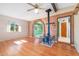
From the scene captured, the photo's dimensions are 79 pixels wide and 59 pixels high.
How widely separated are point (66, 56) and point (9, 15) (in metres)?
1.40

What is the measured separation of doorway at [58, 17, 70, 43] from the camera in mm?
1672

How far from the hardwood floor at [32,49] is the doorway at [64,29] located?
131 mm

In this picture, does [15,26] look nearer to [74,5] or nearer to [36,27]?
[36,27]

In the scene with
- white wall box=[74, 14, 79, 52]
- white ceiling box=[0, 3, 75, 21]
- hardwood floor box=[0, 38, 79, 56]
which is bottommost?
hardwood floor box=[0, 38, 79, 56]

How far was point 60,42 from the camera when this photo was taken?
1.74m

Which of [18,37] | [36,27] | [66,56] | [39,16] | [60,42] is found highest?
[39,16]

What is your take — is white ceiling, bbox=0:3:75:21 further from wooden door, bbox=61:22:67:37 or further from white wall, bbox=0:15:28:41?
wooden door, bbox=61:22:67:37

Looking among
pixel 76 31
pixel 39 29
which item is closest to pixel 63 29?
pixel 76 31

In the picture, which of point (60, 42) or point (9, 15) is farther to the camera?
point (60, 42)

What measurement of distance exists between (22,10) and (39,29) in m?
0.54

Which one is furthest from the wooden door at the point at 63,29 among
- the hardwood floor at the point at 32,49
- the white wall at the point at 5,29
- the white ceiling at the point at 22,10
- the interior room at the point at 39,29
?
the white wall at the point at 5,29

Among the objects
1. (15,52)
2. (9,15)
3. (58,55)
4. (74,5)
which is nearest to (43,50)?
(58,55)

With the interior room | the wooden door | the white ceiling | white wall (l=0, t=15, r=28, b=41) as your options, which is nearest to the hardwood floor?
the interior room

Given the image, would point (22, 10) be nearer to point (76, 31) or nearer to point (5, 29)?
point (5, 29)
